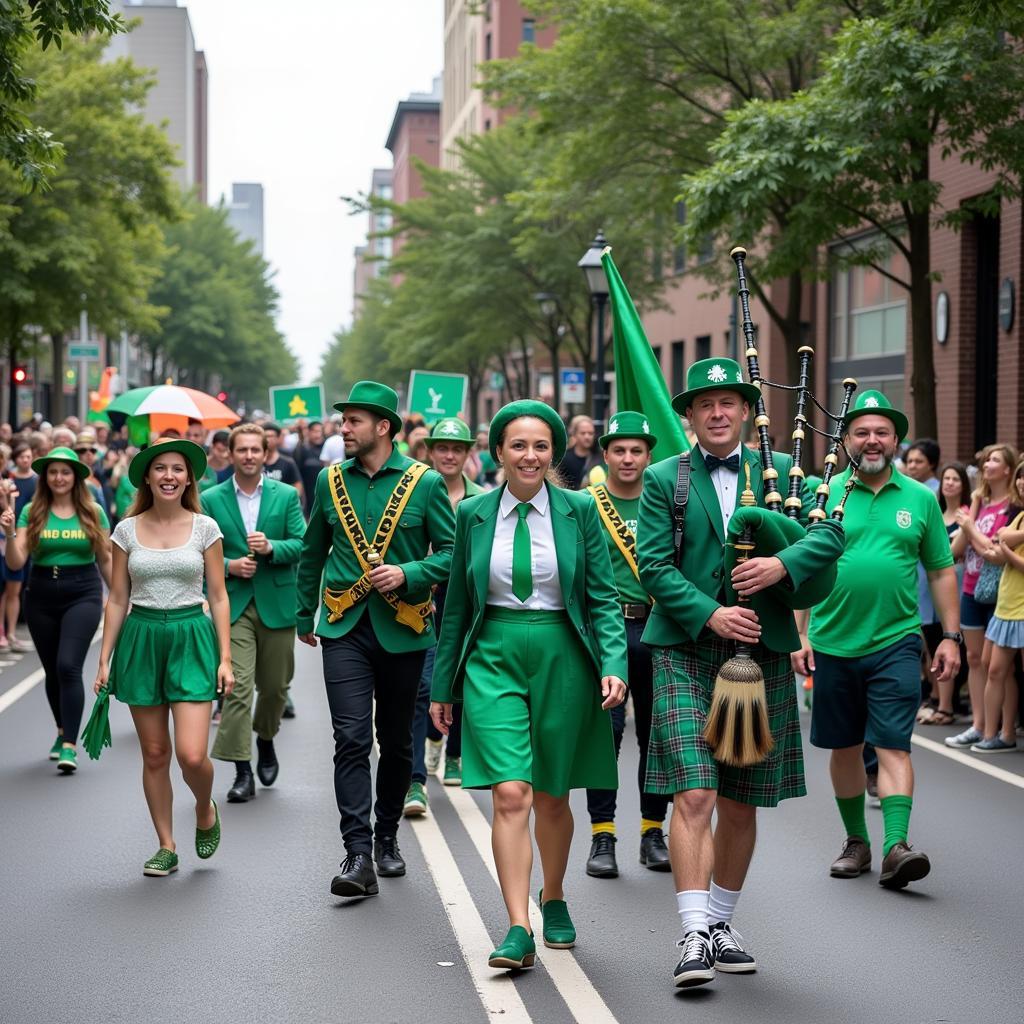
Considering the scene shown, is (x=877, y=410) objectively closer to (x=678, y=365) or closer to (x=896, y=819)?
(x=896, y=819)

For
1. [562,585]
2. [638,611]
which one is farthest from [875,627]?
[562,585]

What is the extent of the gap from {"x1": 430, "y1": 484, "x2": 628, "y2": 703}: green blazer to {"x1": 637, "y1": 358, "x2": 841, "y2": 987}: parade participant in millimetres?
199

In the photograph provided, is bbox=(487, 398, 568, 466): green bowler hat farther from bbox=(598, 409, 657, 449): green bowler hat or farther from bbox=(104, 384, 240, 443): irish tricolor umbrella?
bbox=(104, 384, 240, 443): irish tricolor umbrella

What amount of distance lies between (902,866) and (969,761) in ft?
13.4

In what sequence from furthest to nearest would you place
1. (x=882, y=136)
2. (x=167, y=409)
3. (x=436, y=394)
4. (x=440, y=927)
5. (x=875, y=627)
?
(x=436, y=394) < (x=167, y=409) < (x=882, y=136) < (x=875, y=627) < (x=440, y=927)

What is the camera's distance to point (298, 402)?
30703mm

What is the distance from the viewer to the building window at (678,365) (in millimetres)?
44344

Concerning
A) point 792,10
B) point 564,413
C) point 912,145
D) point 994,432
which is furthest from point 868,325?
point 564,413

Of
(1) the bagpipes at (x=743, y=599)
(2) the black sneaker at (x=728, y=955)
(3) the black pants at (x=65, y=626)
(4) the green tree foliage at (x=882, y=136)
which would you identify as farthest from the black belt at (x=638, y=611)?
(4) the green tree foliage at (x=882, y=136)

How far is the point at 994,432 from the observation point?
2422cm

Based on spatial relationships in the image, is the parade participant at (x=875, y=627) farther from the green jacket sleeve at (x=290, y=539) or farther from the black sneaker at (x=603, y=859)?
the green jacket sleeve at (x=290, y=539)

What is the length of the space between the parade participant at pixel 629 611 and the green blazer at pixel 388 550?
720 mm

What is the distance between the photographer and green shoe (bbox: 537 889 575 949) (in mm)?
6207

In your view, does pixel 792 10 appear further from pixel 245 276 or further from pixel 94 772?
pixel 245 276
